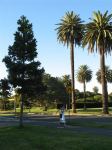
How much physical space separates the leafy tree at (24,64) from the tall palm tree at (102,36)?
3499 centimetres

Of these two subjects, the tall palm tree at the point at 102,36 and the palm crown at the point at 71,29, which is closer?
the tall palm tree at the point at 102,36

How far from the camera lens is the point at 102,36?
69.5m

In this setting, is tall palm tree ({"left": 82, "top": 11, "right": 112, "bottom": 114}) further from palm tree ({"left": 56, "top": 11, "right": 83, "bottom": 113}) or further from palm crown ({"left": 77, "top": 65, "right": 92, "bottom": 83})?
palm crown ({"left": 77, "top": 65, "right": 92, "bottom": 83})

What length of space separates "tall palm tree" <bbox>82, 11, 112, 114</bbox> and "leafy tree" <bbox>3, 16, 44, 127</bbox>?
115 ft

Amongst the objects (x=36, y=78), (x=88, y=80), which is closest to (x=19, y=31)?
(x=36, y=78)

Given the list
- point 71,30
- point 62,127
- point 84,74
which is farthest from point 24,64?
point 84,74

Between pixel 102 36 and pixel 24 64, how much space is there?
37600 mm

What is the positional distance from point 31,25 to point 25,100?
18.7 feet

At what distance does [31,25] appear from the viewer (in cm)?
3419

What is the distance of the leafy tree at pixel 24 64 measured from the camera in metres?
33.1

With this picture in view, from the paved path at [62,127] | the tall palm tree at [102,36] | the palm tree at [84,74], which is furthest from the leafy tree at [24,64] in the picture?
the palm tree at [84,74]

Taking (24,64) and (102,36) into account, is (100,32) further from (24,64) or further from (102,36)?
(24,64)

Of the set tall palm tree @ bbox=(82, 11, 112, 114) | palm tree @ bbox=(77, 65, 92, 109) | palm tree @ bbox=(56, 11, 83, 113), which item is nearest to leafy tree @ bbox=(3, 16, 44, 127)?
tall palm tree @ bbox=(82, 11, 112, 114)

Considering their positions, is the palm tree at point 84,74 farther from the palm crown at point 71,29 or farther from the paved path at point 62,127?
the paved path at point 62,127
